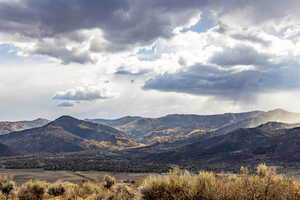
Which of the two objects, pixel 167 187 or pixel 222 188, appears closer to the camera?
pixel 222 188

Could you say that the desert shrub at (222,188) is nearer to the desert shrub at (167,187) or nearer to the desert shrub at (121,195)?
the desert shrub at (167,187)

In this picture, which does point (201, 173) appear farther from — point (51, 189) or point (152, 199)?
point (51, 189)

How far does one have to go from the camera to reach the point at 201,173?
38.2 feet

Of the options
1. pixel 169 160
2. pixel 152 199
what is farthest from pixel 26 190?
pixel 169 160

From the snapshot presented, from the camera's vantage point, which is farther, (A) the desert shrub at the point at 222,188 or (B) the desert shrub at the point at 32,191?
(B) the desert shrub at the point at 32,191

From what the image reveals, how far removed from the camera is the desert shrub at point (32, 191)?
2114 cm

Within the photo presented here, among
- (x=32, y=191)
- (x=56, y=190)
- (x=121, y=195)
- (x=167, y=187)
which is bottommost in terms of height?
(x=56, y=190)

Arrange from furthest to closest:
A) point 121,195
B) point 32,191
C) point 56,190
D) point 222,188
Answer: point 56,190
point 32,191
point 121,195
point 222,188

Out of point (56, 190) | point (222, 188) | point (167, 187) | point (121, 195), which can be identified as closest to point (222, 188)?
point (222, 188)

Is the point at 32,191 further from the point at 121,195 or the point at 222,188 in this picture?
the point at 222,188

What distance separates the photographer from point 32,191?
2192 centimetres

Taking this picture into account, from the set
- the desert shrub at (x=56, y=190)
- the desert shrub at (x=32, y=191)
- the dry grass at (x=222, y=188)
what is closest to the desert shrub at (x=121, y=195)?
the dry grass at (x=222, y=188)

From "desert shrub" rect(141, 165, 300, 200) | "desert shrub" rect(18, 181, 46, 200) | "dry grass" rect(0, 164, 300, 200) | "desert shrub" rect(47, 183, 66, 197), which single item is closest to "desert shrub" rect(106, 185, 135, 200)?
"dry grass" rect(0, 164, 300, 200)

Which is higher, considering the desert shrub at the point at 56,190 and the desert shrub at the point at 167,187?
the desert shrub at the point at 167,187
